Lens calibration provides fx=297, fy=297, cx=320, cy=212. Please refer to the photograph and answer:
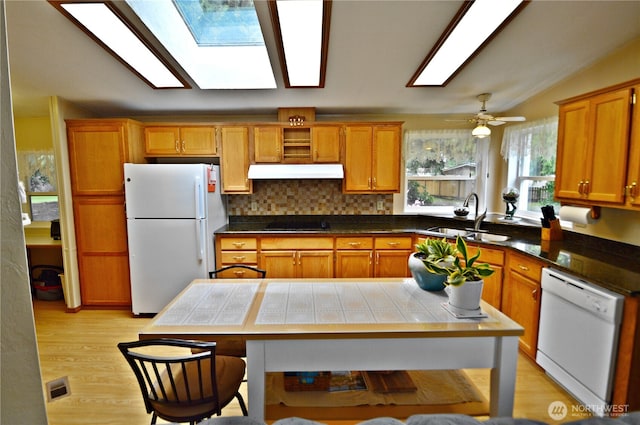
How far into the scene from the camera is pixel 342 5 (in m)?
1.86

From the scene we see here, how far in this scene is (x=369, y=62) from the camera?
253cm

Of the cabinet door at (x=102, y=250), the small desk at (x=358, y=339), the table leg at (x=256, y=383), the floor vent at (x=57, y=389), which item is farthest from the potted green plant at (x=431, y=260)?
the cabinet door at (x=102, y=250)

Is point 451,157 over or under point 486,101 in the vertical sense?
under

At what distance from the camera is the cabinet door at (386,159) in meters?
3.52

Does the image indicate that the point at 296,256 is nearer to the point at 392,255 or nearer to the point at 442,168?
the point at 392,255

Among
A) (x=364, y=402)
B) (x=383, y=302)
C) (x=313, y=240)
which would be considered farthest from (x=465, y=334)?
(x=313, y=240)

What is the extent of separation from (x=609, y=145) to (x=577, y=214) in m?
0.60

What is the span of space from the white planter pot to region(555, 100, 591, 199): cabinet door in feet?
5.62

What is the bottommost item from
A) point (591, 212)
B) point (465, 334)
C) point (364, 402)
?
point (364, 402)

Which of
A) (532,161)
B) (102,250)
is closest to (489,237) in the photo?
(532,161)

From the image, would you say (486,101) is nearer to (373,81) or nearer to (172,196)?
(373,81)

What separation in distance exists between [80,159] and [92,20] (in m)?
1.80

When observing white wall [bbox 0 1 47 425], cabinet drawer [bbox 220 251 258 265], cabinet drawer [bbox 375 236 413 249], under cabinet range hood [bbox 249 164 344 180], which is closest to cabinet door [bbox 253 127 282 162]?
under cabinet range hood [bbox 249 164 344 180]

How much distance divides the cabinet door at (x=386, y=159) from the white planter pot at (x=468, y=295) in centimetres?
231
